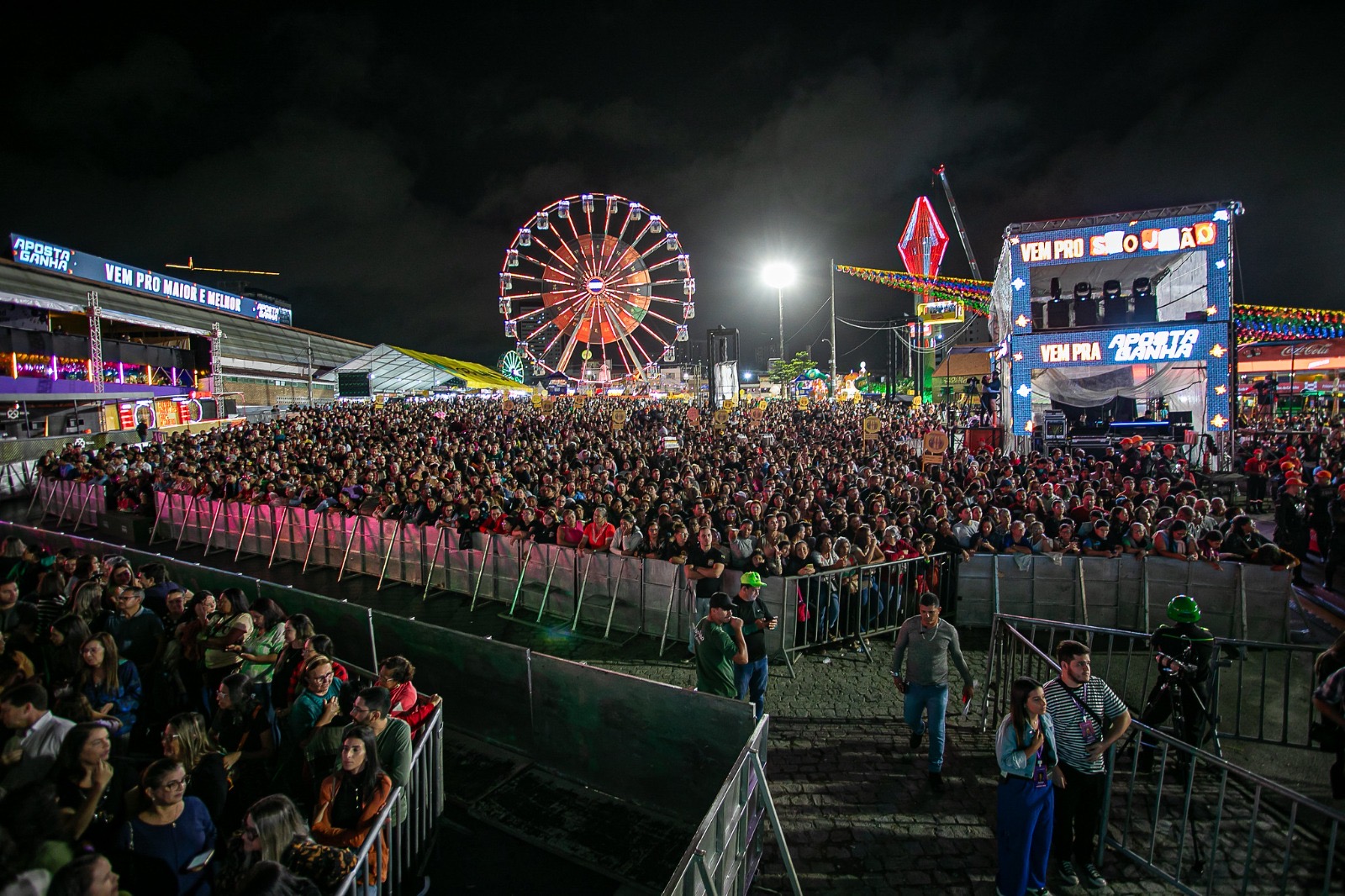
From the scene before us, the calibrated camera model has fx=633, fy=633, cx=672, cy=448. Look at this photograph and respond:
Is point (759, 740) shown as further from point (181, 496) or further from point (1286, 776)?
point (181, 496)

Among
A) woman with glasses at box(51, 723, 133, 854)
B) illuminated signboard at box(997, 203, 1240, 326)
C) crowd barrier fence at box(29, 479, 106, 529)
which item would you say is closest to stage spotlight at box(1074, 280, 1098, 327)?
illuminated signboard at box(997, 203, 1240, 326)

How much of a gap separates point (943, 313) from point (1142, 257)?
5480 cm

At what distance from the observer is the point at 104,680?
15.7ft

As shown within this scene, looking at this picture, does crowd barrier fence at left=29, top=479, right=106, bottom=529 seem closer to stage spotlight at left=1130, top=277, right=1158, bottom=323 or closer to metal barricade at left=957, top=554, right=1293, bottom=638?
metal barricade at left=957, top=554, right=1293, bottom=638

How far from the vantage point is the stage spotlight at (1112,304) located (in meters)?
19.8

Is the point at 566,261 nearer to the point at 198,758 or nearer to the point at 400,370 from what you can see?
the point at 400,370

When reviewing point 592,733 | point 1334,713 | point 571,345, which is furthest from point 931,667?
point 571,345

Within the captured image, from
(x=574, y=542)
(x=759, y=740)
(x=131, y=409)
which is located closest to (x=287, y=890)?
(x=759, y=740)

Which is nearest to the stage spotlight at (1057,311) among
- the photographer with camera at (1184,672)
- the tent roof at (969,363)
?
the photographer with camera at (1184,672)

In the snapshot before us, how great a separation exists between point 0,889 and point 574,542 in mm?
6994

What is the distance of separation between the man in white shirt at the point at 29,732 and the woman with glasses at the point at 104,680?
62 cm

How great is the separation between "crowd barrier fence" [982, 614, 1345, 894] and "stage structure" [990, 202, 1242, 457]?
17034 millimetres

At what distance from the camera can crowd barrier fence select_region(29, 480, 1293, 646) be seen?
7.76 meters

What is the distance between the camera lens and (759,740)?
4070 mm
